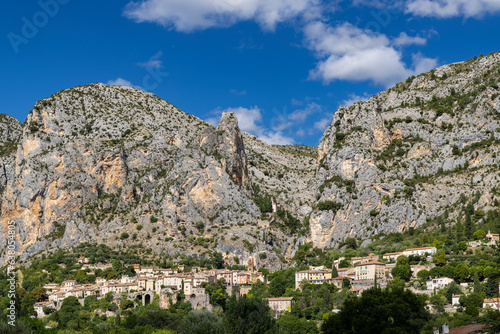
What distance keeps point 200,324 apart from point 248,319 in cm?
592

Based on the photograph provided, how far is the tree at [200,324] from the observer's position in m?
70.0

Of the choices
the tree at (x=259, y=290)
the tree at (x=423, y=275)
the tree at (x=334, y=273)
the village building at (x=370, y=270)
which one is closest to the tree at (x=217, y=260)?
the tree at (x=259, y=290)

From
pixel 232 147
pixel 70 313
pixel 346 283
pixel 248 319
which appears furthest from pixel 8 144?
pixel 248 319

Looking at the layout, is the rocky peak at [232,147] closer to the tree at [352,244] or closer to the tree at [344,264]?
the tree at [352,244]

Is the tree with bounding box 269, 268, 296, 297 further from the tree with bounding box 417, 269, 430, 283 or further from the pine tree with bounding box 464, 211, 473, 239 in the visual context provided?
the pine tree with bounding box 464, 211, 473, 239

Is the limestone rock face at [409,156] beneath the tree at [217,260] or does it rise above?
above

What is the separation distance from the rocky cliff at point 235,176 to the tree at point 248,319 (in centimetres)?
5067

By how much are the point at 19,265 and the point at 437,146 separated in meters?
91.2

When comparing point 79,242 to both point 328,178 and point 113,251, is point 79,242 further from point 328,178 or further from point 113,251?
point 328,178

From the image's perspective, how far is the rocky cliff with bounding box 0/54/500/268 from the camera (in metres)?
128

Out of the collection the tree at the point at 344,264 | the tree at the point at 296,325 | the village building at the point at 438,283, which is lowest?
the tree at the point at 296,325

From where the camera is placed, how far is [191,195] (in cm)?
13938

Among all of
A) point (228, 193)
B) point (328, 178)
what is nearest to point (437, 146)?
point (328, 178)

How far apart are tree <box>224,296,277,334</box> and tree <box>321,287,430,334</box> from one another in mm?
15152
